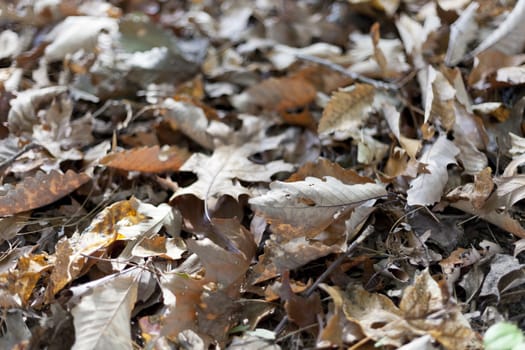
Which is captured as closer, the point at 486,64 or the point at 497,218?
the point at 497,218

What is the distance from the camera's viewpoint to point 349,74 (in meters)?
1.84

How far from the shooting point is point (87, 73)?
1.92 metres

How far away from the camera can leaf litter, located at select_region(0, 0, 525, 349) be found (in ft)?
3.84

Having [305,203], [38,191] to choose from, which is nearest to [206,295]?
[305,203]

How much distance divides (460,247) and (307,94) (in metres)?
0.75

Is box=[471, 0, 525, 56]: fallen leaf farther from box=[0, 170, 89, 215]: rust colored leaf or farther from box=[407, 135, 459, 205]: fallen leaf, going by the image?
box=[0, 170, 89, 215]: rust colored leaf

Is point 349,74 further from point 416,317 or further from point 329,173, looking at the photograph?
point 416,317

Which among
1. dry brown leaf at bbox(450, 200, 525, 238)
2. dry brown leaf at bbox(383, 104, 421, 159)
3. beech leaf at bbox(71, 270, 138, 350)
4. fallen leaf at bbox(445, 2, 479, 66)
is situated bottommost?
beech leaf at bbox(71, 270, 138, 350)

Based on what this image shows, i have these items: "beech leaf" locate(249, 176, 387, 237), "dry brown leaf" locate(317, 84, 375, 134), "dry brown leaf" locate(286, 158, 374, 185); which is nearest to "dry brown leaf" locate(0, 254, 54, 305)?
"beech leaf" locate(249, 176, 387, 237)

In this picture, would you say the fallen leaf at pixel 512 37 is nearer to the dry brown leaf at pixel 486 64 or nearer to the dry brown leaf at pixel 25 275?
the dry brown leaf at pixel 486 64

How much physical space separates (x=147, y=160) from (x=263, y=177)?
0.33 meters

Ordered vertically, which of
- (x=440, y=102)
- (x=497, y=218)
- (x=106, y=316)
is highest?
(x=440, y=102)

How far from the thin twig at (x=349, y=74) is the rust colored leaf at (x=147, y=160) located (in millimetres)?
623

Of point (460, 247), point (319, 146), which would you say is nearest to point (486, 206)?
point (460, 247)
